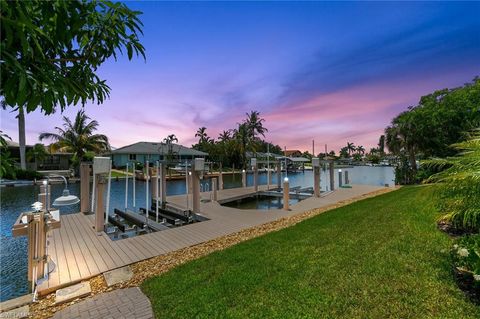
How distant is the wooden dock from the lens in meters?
4.30

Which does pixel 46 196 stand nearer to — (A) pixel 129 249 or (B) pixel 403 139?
(A) pixel 129 249

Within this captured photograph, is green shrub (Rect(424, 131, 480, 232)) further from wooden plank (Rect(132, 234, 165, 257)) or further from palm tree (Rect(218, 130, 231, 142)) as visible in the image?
palm tree (Rect(218, 130, 231, 142))

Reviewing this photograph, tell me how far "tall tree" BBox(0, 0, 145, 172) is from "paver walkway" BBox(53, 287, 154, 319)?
260cm

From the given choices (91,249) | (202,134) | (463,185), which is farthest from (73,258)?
(202,134)

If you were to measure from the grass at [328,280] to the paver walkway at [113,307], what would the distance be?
14 cm

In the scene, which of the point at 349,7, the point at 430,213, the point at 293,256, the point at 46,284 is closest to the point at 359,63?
the point at 349,7

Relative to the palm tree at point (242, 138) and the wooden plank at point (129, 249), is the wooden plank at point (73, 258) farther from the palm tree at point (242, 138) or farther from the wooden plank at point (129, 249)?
the palm tree at point (242, 138)

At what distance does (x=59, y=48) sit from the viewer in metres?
1.53

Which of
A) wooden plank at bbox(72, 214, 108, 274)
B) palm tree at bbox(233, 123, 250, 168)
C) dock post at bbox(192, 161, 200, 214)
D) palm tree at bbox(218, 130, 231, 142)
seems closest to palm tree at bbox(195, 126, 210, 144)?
palm tree at bbox(218, 130, 231, 142)

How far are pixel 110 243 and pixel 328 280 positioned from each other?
16.3ft

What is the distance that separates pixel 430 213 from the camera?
5230 millimetres

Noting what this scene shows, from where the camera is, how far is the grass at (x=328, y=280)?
2455 millimetres

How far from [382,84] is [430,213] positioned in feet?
26.5

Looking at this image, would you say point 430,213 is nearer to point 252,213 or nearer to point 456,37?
point 252,213
